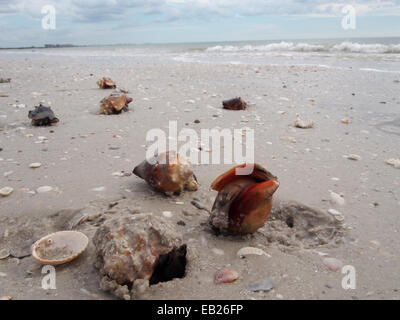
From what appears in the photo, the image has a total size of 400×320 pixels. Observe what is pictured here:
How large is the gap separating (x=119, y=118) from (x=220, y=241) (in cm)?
356

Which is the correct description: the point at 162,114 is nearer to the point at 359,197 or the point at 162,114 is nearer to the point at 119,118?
the point at 119,118

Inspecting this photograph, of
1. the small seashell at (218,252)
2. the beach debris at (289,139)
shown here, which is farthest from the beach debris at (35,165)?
the beach debris at (289,139)

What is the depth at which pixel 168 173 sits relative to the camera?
263 cm

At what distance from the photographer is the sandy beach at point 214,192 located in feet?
5.94

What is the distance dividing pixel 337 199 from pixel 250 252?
1175 millimetres

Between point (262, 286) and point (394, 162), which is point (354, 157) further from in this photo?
point (262, 286)

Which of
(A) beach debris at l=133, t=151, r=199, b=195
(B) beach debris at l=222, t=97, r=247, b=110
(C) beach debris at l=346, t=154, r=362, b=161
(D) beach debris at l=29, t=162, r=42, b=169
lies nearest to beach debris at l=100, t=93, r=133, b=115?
(B) beach debris at l=222, t=97, r=247, b=110

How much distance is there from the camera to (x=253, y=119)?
17.4ft

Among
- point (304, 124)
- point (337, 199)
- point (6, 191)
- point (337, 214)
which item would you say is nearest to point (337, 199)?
point (337, 199)

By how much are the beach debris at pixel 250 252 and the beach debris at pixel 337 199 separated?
3.44ft

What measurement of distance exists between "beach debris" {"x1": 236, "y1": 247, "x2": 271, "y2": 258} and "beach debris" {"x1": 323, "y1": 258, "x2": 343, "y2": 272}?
13.6 inches

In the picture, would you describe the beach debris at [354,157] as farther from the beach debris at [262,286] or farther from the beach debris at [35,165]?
the beach debris at [35,165]
